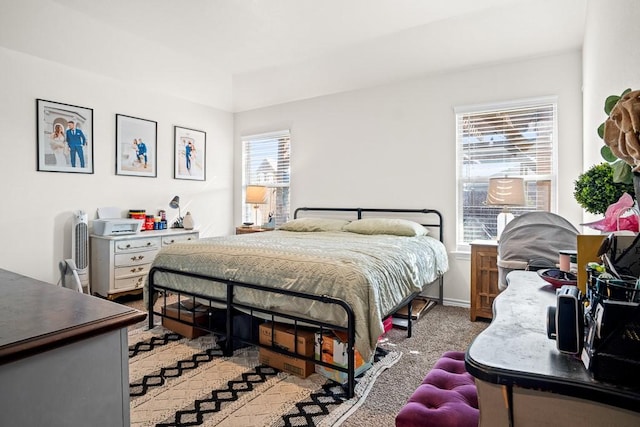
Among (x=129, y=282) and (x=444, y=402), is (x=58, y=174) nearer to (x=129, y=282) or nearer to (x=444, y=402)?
(x=129, y=282)

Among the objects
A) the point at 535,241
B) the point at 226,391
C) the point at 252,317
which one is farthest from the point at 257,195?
the point at 535,241

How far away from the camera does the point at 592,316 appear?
28.9 inches

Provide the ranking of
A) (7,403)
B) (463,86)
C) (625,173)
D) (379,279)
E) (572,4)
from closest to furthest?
(7,403), (625,173), (379,279), (572,4), (463,86)

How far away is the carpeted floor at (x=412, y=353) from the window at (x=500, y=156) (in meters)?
0.96

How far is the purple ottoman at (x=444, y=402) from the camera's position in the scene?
1.17 meters

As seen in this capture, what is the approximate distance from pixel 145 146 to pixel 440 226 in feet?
12.9

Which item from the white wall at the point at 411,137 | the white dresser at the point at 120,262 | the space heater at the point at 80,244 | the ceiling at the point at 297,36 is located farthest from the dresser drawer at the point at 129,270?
the ceiling at the point at 297,36

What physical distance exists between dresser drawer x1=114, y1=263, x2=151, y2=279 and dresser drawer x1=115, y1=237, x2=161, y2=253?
21 cm

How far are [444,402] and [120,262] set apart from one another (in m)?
3.93

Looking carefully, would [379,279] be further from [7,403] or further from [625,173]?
[7,403]

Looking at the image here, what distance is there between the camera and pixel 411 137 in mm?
4379

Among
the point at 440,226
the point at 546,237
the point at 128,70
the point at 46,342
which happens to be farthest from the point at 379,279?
the point at 128,70

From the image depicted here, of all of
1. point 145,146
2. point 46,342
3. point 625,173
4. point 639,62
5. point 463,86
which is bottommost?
point 46,342

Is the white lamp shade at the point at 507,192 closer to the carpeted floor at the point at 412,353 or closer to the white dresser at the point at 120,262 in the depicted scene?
the carpeted floor at the point at 412,353
